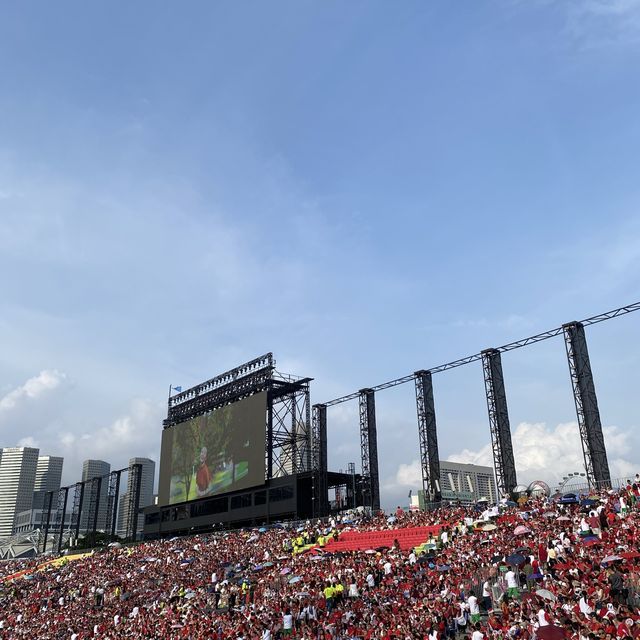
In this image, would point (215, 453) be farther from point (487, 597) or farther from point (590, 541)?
point (590, 541)

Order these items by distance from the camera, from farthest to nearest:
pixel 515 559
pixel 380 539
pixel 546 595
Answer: pixel 380 539 < pixel 515 559 < pixel 546 595

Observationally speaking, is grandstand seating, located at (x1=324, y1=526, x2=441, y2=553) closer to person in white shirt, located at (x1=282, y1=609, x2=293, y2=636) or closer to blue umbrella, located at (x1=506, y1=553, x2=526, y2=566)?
person in white shirt, located at (x1=282, y1=609, x2=293, y2=636)

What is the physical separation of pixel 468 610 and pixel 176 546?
38.0m

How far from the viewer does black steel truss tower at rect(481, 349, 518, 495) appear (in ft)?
141

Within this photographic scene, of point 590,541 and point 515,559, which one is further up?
point 590,541

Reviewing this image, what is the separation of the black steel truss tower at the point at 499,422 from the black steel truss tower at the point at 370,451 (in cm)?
1198

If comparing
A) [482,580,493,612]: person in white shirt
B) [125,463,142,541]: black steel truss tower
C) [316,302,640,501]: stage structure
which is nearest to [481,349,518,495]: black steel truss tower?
[316,302,640,501]: stage structure

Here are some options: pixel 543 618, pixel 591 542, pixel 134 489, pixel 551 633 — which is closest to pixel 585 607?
pixel 543 618

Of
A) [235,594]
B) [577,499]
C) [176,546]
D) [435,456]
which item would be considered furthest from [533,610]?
[176,546]

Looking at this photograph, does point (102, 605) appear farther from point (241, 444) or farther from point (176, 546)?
point (241, 444)

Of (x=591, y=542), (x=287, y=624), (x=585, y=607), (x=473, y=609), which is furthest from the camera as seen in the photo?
(x=287, y=624)

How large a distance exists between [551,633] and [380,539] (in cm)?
2387

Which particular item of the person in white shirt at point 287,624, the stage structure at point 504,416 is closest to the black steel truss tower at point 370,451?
the stage structure at point 504,416

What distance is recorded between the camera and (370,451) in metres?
54.5
